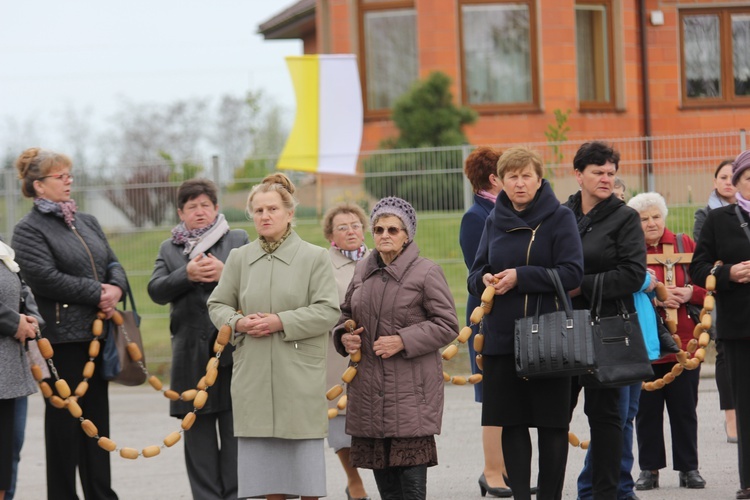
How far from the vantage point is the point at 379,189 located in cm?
1511

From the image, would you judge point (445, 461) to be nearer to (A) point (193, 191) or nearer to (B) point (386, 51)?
(A) point (193, 191)

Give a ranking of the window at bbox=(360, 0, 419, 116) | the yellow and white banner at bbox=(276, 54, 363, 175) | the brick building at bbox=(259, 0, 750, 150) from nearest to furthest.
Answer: the yellow and white banner at bbox=(276, 54, 363, 175) → the brick building at bbox=(259, 0, 750, 150) → the window at bbox=(360, 0, 419, 116)

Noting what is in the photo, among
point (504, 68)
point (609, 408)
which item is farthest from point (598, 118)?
point (609, 408)

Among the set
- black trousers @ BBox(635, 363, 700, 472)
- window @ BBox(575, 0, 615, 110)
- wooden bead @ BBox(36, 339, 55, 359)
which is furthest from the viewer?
window @ BBox(575, 0, 615, 110)

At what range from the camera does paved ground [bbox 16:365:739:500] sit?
8484 millimetres

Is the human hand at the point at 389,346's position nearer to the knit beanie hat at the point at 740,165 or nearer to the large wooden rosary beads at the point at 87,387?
the large wooden rosary beads at the point at 87,387

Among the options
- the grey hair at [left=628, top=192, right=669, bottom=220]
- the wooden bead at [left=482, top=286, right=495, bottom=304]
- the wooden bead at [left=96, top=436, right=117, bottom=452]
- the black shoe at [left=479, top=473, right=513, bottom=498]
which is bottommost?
the black shoe at [left=479, top=473, right=513, bottom=498]

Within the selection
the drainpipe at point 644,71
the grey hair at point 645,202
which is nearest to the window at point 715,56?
the drainpipe at point 644,71

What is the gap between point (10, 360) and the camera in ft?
23.6

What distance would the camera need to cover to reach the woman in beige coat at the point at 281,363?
6.76m

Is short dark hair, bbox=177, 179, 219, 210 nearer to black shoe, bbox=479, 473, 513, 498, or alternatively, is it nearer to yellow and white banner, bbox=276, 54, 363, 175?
black shoe, bbox=479, 473, 513, 498

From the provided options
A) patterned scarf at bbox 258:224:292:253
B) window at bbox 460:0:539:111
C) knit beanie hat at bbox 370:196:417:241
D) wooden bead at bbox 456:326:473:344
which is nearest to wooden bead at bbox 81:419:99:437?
patterned scarf at bbox 258:224:292:253

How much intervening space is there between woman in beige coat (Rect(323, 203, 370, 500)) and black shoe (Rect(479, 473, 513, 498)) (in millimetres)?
782

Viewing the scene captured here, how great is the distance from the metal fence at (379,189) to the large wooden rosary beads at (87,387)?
6.46 m
